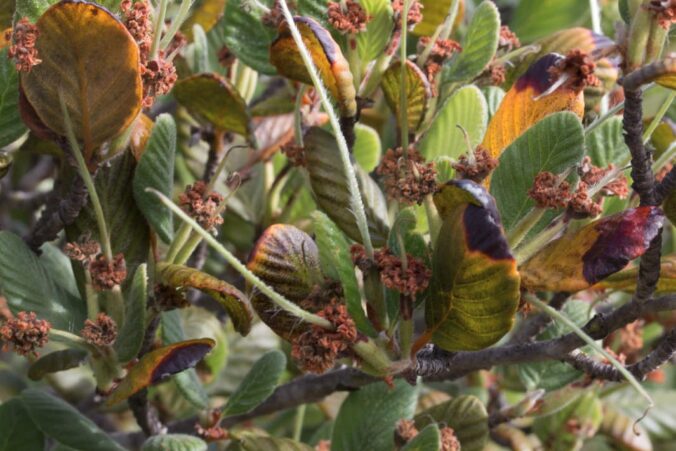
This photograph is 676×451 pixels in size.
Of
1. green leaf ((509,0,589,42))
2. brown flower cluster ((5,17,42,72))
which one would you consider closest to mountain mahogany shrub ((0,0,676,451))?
brown flower cluster ((5,17,42,72))

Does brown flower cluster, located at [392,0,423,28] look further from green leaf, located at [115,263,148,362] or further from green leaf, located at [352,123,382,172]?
green leaf, located at [115,263,148,362]

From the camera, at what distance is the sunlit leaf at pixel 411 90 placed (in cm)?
106

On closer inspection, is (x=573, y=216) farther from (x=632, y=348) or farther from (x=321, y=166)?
(x=632, y=348)

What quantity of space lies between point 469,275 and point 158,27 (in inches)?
14.2

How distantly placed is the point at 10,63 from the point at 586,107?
63cm

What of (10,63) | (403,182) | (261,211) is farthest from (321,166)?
(261,211)

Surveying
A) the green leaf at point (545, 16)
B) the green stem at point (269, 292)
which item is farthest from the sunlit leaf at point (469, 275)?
the green leaf at point (545, 16)

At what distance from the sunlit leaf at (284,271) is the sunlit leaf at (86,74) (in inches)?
6.9

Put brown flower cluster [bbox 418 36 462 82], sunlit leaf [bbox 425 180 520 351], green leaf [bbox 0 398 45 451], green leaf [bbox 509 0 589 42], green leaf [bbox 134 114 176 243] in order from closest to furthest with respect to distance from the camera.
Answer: sunlit leaf [bbox 425 180 520 351] < green leaf [bbox 134 114 176 243] < brown flower cluster [bbox 418 36 462 82] < green leaf [bbox 0 398 45 451] < green leaf [bbox 509 0 589 42]

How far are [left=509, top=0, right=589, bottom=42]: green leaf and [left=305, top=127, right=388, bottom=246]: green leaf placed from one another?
81 cm

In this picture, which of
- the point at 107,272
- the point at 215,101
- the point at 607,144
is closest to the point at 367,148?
the point at 215,101

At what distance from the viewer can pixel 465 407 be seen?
1.24 metres

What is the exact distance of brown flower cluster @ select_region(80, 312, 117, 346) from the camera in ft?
3.26

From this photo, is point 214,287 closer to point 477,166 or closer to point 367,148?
point 477,166
